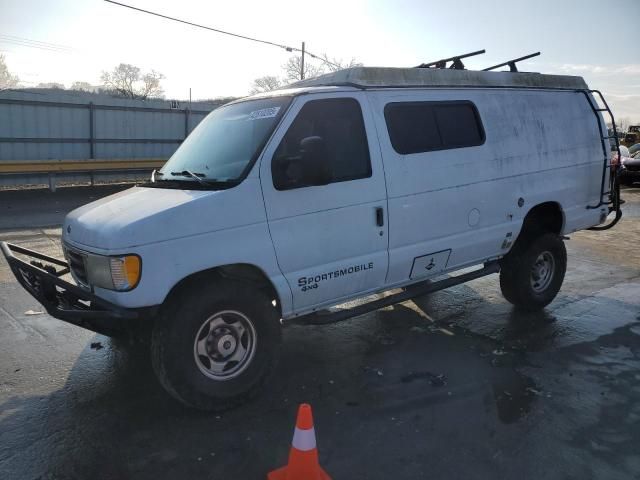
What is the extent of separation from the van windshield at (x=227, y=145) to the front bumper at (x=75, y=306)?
1.03 m

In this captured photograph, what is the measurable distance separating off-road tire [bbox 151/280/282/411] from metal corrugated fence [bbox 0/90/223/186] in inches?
490

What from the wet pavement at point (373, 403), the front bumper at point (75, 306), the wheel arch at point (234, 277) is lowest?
the wet pavement at point (373, 403)

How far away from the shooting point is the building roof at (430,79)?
4285mm

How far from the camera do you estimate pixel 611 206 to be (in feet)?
20.7

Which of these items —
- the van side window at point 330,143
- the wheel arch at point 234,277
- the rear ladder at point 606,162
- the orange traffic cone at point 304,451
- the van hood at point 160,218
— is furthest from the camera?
the rear ladder at point 606,162

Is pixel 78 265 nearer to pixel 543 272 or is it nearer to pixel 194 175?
pixel 194 175

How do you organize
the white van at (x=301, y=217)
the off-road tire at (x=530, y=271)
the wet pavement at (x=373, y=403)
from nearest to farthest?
the wet pavement at (x=373, y=403) < the white van at (x=301, y=217) < the off-road tire at (x=530, y=271)

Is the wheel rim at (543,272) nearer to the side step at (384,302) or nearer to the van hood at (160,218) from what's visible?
the side step at (384,302)

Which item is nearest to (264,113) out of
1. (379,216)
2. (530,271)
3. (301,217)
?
(301,217)

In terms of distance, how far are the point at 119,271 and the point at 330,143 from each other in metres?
1.79

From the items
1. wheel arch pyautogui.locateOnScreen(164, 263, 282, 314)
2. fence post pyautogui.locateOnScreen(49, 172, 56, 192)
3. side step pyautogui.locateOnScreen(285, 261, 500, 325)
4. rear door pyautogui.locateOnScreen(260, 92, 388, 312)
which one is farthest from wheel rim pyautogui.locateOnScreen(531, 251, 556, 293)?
fence post pyautogui.locateOnScreen(49, 172, 56, 192)

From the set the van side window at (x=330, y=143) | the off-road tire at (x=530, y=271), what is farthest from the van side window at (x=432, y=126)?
the off-road tire at (x=530, y=271)

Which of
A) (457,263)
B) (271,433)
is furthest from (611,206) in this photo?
(271,433)

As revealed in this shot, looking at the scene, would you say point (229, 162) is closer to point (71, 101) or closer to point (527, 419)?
point (527, 419)
